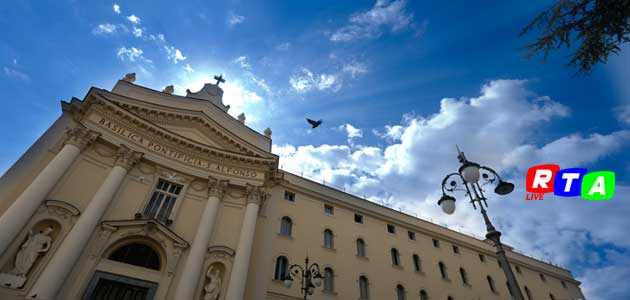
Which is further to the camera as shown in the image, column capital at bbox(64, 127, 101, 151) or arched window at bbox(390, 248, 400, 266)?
arched window at bbox(390, 248, 400, 266)

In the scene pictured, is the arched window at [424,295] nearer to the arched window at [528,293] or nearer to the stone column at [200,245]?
the arched window at [528,293]

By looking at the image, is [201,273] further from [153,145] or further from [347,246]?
[347,246]

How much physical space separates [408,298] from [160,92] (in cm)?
2264

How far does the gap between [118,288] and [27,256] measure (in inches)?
144

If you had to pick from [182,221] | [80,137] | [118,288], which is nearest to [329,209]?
[182,221]

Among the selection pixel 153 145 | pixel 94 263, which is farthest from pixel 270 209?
pixel 94 263

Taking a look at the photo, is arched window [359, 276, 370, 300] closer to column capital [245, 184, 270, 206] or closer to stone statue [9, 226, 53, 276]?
column capital [245, 184, 270, 206]

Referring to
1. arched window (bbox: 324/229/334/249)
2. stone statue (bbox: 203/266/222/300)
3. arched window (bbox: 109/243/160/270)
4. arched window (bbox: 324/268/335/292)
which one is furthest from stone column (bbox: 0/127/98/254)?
arched window (bbox: 324/229/334/249)

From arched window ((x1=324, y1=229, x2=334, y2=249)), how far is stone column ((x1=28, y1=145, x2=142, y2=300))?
13.1 m

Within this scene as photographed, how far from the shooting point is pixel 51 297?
35.1 ft

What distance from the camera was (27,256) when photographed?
11.4 metres

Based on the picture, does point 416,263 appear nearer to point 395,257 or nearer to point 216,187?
point 395,257

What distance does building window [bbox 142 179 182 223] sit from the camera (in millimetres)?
15578

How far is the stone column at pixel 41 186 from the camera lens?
36.3ft
